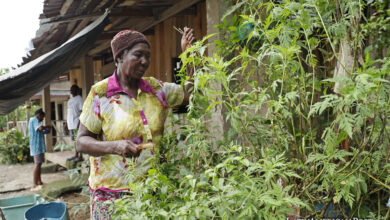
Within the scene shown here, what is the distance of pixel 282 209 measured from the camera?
969 millimetres

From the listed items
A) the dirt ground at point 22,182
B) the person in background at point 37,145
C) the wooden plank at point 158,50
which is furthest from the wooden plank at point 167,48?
the person in background at point 37,145

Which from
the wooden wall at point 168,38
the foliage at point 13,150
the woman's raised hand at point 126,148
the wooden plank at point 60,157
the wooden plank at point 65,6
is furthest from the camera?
the foliage at point 13,150

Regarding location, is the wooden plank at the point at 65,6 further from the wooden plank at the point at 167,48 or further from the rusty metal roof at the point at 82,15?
the wooden plank at the point at 167,48

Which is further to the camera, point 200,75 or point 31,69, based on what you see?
point 31,69

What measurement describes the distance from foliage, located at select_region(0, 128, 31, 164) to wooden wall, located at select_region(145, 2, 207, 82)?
817cm

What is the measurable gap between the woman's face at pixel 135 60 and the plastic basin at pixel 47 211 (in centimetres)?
186

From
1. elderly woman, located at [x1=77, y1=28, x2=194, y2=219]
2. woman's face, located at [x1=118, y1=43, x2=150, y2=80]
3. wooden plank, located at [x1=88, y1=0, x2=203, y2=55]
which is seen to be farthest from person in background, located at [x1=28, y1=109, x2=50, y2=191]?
woman's face, located at [x1=118, y1=43, x2=150, y2=80]

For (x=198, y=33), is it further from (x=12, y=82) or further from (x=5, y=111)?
(x=5, y=111)

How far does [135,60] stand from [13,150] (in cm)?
1204

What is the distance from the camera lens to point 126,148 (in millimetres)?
Result: 1608

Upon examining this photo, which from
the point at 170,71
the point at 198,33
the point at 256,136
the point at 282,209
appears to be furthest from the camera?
the point at 170,71

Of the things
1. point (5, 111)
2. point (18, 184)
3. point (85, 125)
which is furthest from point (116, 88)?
point (18, 184)

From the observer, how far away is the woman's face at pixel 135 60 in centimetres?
177

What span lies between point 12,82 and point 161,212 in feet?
11.2
